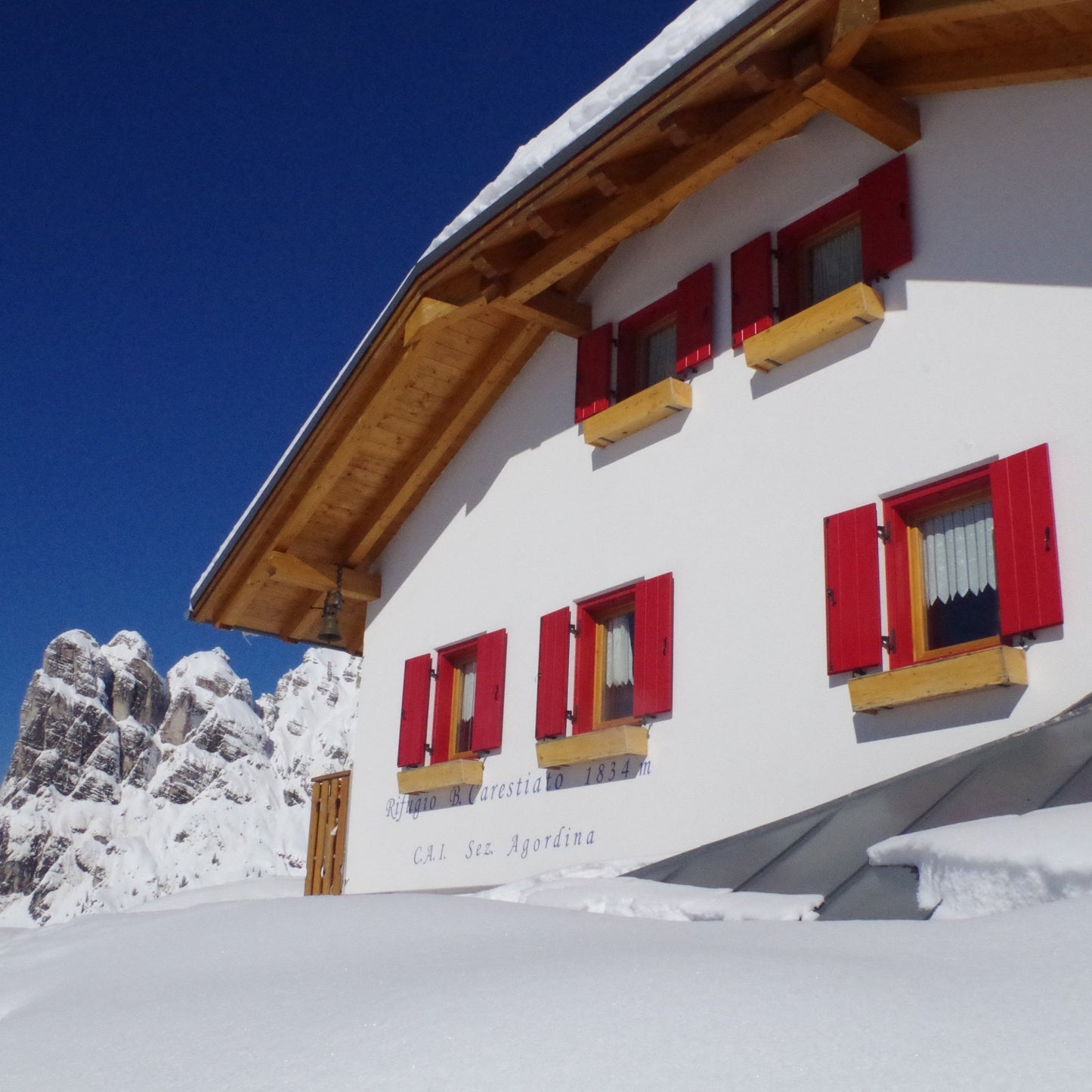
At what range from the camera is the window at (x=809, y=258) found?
7477 mm

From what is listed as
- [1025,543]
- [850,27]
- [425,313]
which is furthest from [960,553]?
[425,313]

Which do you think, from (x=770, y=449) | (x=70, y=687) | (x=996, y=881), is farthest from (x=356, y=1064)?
(x=70, y=687)

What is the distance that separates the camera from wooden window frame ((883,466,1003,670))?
653cm

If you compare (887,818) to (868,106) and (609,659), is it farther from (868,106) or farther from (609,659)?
(868,106)

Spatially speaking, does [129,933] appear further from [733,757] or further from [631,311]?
[631,311]

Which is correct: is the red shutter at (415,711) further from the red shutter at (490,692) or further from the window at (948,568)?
the window at (948,568)

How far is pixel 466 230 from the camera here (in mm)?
8375

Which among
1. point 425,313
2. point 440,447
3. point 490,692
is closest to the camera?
point 425,313

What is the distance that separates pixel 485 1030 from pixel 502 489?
788 cm

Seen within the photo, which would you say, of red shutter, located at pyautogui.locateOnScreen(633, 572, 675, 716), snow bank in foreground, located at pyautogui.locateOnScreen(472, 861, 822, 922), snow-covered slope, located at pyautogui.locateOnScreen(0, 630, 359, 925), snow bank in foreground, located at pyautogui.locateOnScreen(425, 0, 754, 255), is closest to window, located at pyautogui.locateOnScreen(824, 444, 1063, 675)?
red shutter, located at pyautogui.locateOnScreen(633, 572, 675, 716)

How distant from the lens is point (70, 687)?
153 metres

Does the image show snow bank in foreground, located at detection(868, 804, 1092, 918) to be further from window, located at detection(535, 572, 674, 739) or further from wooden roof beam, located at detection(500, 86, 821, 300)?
wooden roof beam, located at detection(500, 86, 821, 300)

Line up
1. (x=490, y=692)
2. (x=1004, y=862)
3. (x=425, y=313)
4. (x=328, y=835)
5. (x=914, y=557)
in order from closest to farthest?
(x=1004, y=862) → (x=914, y=557) → (x=425, y=313) → (x=490, y=692) → (x=328, y=835)

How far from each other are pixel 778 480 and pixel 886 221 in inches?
61.6
